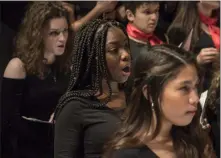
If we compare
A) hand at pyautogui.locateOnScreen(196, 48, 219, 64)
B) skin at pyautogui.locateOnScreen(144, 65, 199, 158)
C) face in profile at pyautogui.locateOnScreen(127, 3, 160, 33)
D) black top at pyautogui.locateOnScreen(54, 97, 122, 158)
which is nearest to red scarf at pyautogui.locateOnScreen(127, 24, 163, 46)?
face in profile at pyautogui.locateOnScreen(127, 3, 160, 33)

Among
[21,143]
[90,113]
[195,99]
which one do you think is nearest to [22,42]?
[21,143]

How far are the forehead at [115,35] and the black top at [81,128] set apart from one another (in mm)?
142

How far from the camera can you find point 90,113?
0.95 metres

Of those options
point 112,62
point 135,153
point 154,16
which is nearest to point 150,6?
point 154,16

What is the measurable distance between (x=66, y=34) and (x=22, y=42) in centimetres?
12

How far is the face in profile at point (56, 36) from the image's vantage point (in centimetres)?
122

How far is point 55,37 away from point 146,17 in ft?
0.84

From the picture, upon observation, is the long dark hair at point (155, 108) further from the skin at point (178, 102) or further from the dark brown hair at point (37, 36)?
the dark brown hair at point (37, 36)

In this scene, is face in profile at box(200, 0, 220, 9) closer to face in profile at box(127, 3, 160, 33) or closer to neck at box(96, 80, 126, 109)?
face in profile at box(127, 3, 160, 33)

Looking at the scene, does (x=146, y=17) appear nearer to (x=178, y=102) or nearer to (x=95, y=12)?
(x=95, y=12)

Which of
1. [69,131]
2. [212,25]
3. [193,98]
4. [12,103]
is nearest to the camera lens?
[193,98]

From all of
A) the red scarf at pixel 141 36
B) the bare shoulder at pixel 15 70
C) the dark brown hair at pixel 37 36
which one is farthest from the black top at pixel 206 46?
the bare shoulder at pixel 15 70

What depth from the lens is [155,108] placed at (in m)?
0.81

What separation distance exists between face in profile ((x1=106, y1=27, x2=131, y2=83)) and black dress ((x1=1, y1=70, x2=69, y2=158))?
9.6 inches
